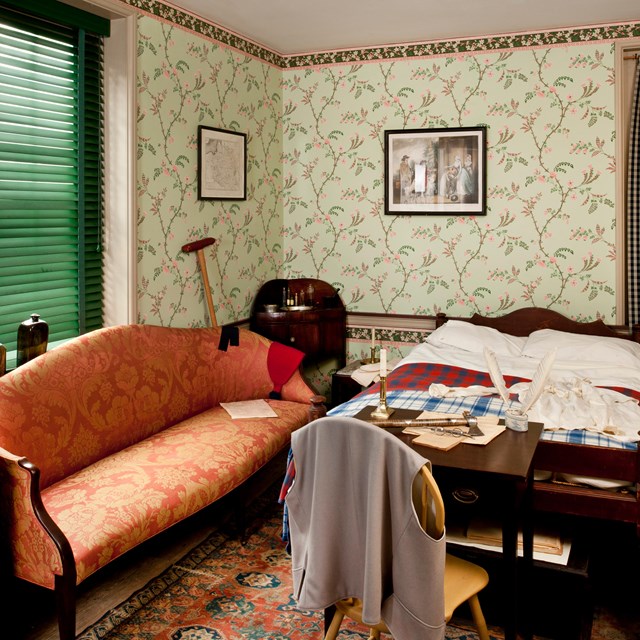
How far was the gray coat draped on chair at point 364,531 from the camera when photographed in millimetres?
1659

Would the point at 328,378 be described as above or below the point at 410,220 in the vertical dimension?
below

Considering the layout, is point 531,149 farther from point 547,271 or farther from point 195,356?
point 195,356

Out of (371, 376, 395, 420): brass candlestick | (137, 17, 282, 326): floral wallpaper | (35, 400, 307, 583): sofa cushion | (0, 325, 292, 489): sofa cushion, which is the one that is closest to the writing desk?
(371, 376, 395, 420): brass candlestick

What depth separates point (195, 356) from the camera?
3670 millimetres

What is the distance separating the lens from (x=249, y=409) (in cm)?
363

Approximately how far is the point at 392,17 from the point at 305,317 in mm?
1974

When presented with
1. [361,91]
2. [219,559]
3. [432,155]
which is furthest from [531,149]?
[219,559]

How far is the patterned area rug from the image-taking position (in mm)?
2379

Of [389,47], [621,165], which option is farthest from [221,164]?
[621,165]

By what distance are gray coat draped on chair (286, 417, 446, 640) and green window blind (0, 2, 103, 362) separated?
1.92 m

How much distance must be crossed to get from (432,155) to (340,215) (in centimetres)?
80

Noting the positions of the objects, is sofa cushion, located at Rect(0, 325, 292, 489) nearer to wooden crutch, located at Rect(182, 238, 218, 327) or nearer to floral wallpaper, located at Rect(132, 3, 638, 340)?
wooden crutch, located at Rect(182, 238, 218, 327)

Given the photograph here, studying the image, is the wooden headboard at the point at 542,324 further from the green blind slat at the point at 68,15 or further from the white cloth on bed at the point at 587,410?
the green blind slat at the point at 68,15

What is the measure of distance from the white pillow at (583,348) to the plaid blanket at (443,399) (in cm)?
47
